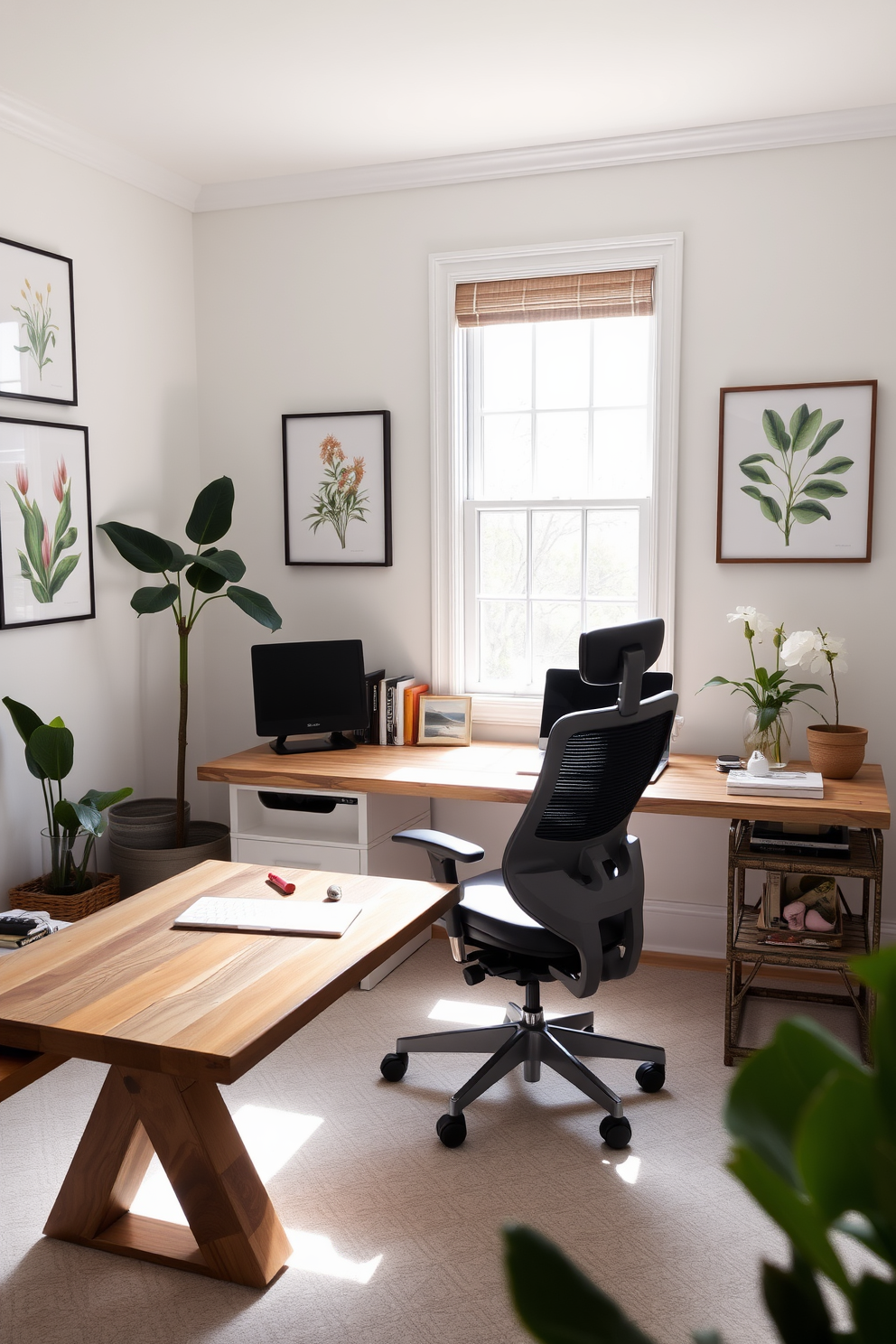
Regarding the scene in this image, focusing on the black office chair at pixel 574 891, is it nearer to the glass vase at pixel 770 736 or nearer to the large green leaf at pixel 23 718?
the glass vase at pixel 770 736

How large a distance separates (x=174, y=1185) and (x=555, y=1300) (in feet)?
6.84

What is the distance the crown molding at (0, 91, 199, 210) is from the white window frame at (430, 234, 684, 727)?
105 cm

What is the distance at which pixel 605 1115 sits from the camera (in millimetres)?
2826

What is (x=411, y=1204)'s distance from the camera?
2.48 meters

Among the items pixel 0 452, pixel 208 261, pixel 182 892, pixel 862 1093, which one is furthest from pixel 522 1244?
pixel 208 261

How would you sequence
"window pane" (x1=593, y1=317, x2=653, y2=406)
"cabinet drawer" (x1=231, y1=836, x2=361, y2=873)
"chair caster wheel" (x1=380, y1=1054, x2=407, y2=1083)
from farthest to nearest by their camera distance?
"window pane" (x1=593, y1=317, x2=653, y2=406) → "cabinet drawer" (x1=231, y1=836, x2=361, y2=873) → "chair caster wheel" (x1=380, y1=1054, x2=407, y2=1083)

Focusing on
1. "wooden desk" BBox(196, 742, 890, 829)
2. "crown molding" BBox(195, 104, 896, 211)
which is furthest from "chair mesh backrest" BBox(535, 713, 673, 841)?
"crown molding" BBox(195, 104, 896, 211)

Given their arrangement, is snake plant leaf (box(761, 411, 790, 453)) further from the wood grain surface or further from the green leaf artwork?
the wood grain surface

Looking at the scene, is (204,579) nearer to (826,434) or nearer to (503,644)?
(503,644)

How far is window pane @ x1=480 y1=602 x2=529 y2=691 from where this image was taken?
13.6 feet

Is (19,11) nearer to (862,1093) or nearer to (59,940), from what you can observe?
(59,940)

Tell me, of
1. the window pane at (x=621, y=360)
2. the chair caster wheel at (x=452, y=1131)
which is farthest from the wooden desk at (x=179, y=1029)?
the window pane at (x=621, y=360)

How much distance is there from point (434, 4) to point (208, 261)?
184cm

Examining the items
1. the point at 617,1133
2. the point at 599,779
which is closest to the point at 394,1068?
the point at 617,1133
